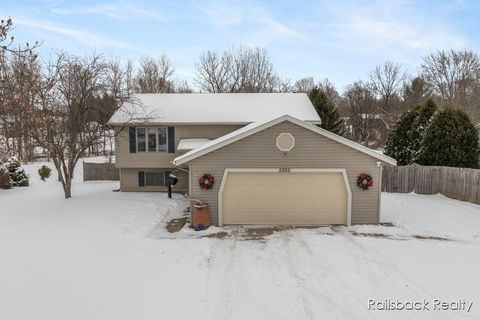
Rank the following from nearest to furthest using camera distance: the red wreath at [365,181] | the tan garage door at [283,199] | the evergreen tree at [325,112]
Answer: the red wreath at [365,181], the tan garage door at [283,199], the evergreen tree at [325,112]

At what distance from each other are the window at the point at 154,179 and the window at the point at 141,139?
1.49 meters

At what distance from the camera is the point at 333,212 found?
1139 cm

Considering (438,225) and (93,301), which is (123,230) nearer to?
(93,301)

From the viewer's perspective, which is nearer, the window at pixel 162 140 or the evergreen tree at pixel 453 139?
the evergreen tree at pixel 453 139

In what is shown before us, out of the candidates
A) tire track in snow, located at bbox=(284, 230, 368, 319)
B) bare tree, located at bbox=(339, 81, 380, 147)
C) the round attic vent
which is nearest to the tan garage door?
the round attic vent

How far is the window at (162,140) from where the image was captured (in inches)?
685

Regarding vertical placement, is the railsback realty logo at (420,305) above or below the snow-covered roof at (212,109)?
below

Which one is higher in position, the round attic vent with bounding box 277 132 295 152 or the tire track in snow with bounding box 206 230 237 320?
the round attic vent with bounding box 277 132 295 152

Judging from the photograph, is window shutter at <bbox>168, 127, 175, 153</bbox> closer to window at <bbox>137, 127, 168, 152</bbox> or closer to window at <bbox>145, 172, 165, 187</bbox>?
window at <bbox>137, 127, 168, 152</bbox>

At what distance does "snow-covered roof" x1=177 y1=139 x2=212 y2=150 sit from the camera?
50.9 ft

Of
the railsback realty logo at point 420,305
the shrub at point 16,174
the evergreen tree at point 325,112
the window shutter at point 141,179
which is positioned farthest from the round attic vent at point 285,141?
the shrub at point 16,174

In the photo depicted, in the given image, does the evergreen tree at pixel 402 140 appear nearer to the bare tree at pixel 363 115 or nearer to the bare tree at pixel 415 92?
the bare tree at pixel 415 92

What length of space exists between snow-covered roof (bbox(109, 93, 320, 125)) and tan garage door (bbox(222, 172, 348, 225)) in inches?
245

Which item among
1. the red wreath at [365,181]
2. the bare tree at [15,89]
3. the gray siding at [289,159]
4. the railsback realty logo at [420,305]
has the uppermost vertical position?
the bare tree at [15,89]
